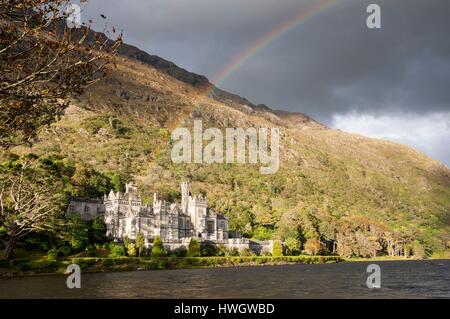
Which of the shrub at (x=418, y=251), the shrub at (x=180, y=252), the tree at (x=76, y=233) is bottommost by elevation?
the shrub at (x=418, y=251)

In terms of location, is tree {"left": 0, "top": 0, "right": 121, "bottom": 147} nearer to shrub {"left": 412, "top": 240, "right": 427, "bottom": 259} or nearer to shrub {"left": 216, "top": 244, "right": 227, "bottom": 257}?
shrub {"left": 216, "top": 244, "right": 227, "bottom": 257}

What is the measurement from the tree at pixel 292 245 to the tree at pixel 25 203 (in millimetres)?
57387

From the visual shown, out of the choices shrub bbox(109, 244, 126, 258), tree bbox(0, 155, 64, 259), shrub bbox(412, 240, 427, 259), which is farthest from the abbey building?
shrub bbox(412, 240, 427, 259)

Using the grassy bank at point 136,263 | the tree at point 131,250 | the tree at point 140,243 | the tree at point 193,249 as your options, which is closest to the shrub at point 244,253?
the grassy bank at point 136,263

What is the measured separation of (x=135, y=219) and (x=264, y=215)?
49.4m

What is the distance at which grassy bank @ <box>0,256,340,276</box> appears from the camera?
6606 cm

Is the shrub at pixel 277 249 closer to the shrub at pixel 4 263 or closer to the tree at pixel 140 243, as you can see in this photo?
the tree at pixel 140 243

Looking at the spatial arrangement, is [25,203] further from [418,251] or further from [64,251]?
[418,251]

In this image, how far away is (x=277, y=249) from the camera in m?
111

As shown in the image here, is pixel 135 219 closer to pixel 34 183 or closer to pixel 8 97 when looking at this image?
pixel 34 183

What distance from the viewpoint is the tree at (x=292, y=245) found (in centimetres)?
11572

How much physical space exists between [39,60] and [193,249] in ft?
259
